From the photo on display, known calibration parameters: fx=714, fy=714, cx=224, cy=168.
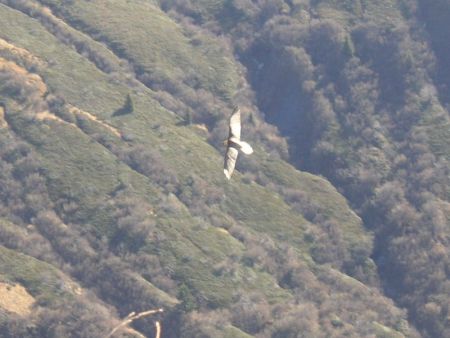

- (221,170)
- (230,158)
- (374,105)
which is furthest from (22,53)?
(230,158)

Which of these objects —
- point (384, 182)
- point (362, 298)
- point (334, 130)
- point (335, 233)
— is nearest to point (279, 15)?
point (334, 130)

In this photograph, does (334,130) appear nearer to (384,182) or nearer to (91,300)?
(384,182)

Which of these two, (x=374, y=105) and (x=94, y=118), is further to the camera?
(x=374, y=105)

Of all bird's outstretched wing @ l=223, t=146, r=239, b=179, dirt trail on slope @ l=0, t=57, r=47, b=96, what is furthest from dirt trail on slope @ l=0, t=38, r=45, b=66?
bird's outstretched wing @ l=223, t=146, r=239, b=179

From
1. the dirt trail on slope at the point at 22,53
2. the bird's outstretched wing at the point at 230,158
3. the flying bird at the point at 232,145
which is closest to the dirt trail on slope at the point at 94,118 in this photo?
the dirt trail on slope at the point at 22,53

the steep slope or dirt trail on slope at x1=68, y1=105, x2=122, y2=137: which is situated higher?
the steep slope

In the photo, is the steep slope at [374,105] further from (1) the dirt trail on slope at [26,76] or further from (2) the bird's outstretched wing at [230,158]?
(2) the bird's outstretched wing at [230,158]

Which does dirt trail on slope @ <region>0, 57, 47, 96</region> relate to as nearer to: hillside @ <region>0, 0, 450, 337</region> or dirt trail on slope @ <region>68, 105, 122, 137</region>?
hillside @ <region>0, 0, 450, 337</region>

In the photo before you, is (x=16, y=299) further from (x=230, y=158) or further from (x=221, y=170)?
(x=230, y=158)
